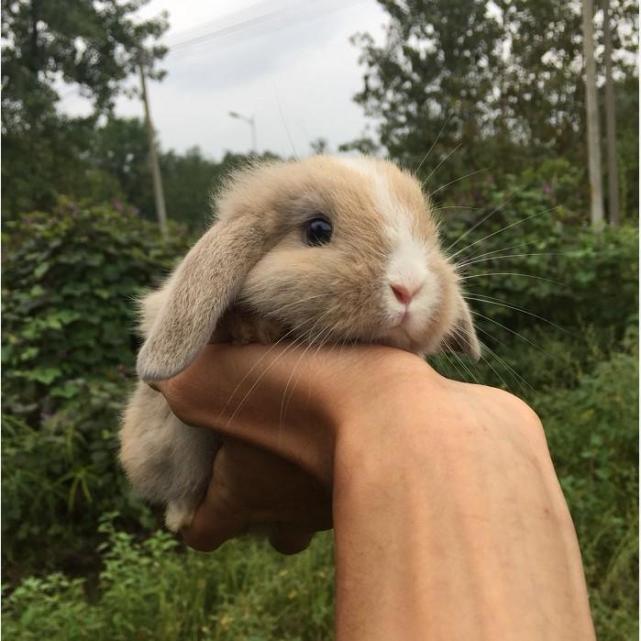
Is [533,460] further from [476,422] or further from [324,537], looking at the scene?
[324,537]

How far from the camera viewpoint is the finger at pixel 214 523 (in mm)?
1783

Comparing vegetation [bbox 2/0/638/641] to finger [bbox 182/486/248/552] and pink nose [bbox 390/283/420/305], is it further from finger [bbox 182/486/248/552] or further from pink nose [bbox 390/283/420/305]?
finger [bbox 182/486/248/552]

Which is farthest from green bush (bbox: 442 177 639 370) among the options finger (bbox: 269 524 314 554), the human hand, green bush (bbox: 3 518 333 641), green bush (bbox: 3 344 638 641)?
the human hand

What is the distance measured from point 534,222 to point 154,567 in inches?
172

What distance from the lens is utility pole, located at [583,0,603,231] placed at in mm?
10331

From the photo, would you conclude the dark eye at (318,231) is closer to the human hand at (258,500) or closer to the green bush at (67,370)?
the human hand at (258,500)

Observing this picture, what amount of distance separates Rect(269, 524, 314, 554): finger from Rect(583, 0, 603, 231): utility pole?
8810mm

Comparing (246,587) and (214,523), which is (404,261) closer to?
(214,523)

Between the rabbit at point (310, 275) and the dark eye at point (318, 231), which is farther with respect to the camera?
the dark eye at point (318, 231)

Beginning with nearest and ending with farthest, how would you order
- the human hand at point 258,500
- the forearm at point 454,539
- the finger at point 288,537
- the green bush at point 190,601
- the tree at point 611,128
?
the forearm at point 454,539 < the human hand at point 258,500 < the finger at point 288,537 < the green bush at point 190,601 < the tree at point 611,128

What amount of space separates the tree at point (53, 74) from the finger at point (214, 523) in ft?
44.0

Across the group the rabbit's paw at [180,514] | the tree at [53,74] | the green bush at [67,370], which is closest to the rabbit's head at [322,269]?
the rabbit's paw at [180,514]

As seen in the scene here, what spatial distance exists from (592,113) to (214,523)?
1161 cm

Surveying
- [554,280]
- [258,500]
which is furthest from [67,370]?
[554,280]
